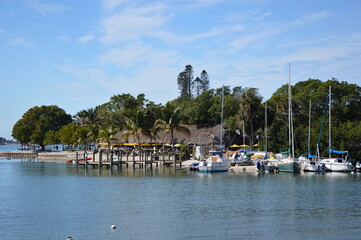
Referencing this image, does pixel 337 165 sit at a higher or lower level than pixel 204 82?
lower

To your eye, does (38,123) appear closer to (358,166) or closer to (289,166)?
(289,166)

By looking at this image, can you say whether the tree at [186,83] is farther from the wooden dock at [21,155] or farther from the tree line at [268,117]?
the wooden dock at [21,155]

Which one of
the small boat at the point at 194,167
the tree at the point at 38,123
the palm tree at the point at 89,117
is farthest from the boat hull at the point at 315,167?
the tree at the point at 38,123

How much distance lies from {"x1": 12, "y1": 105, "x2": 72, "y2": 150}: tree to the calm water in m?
68.7

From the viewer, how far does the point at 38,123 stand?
4614 inches

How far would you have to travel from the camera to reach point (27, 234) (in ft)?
77.4

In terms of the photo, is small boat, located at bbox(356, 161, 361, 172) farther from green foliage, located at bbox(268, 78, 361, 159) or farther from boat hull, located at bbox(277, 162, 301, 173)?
boat hull, located at bbox(277, 162, 301, 173)

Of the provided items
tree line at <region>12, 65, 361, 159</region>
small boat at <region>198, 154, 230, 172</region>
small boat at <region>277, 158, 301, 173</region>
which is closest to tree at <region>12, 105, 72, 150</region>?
tree line at <region>12, 65, 361, 159</region>

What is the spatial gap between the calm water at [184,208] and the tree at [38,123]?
68719 mm

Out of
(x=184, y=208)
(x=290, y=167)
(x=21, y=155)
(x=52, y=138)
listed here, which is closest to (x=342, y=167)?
(x=290, y=167)

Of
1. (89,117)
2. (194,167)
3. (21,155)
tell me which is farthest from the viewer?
(21,155)

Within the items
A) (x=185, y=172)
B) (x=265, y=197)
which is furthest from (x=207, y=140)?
(x=265, y=197)

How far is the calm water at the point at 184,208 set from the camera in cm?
2356

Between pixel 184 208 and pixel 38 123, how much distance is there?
94.6 metres
